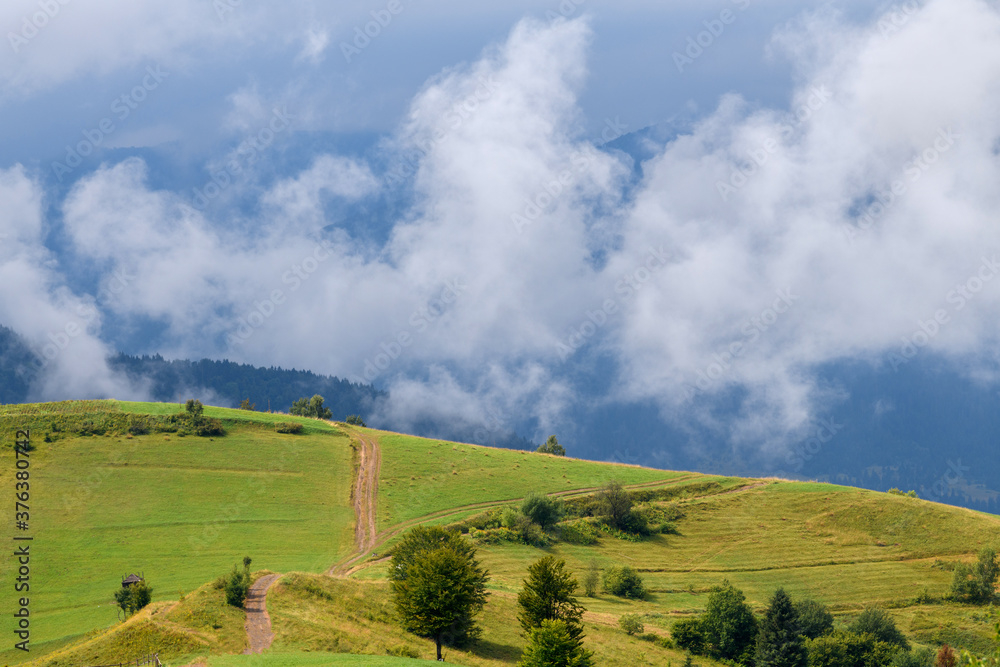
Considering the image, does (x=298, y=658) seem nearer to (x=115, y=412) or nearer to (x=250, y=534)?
(x=250, y=534)

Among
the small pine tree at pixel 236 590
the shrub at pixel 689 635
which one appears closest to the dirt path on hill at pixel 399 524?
the small pine tree at pixel 236 590

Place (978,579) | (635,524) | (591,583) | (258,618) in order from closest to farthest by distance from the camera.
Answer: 1. (258,618)
2. (591,583)
3. (978,579)
4. (635,524)

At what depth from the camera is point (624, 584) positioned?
8394 centimetres

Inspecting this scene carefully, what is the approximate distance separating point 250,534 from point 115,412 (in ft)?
143

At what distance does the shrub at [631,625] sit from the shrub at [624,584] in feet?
39.6

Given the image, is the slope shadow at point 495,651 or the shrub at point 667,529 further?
the shrub at point 667,529

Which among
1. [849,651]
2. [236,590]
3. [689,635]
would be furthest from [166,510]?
[849,651]

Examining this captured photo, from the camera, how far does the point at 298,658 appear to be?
158 feet

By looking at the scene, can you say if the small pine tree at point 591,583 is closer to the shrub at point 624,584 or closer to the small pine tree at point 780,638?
the shrub at point 624,584

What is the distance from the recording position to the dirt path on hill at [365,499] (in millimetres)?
88675

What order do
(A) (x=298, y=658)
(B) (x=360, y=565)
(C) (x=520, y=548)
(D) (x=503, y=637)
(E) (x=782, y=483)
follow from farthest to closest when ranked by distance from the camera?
1. (E) (x=782, y=483)
2. (C) (x=520, y=548)
3. (B) (x=360, y=565)
4. (D) (x=503, y=637)
5. (A) (x=298, y=658)

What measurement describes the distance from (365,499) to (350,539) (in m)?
12.6

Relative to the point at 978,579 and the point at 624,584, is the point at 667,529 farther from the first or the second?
the point at 978,579

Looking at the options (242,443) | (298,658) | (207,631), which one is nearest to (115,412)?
(242,443)
